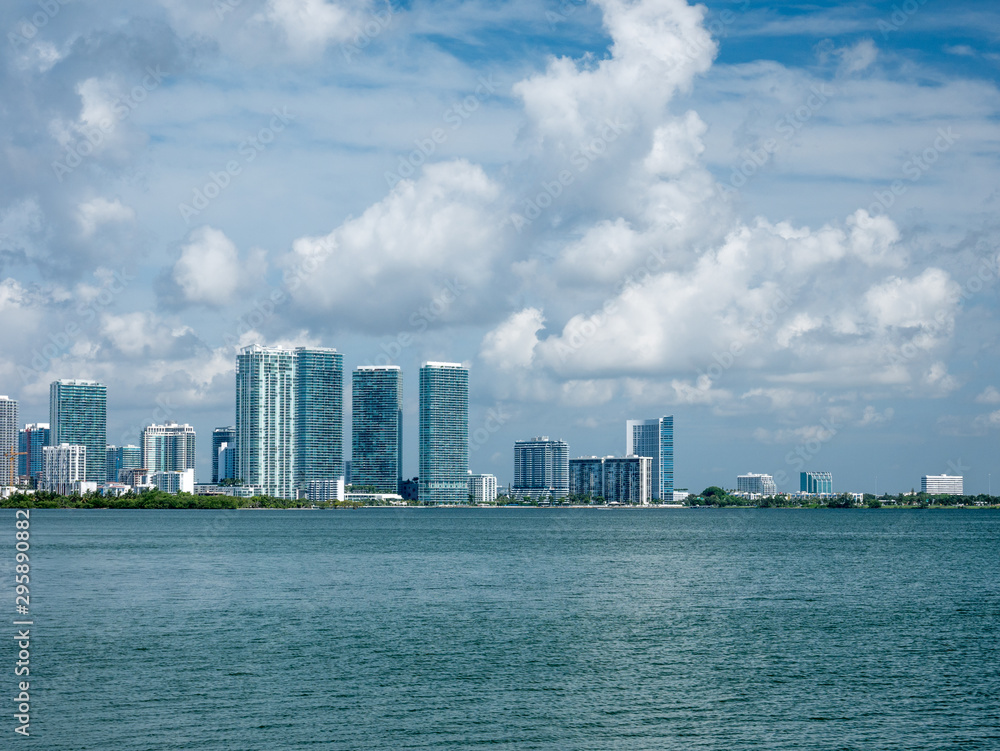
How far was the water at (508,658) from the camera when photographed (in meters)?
33.8

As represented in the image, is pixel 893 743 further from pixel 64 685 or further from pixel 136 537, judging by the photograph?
pixel 136 537

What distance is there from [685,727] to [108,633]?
2998 cm

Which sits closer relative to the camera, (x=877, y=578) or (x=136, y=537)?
(x=877, y=578)

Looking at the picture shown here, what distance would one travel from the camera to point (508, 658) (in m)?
45.7

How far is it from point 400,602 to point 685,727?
33.4 metres

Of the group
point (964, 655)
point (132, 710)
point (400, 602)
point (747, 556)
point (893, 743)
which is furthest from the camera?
point (747, 556)

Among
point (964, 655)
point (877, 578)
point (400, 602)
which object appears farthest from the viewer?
point (877, 578)

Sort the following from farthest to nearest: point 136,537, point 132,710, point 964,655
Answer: point 136,537
point 964,655
point 132,710

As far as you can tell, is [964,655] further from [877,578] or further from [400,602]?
[877,578]

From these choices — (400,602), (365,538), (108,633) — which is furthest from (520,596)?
(365,538)

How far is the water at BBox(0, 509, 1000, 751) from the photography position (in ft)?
111

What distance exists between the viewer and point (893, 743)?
32.4 metres

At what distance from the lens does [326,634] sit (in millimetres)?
51781

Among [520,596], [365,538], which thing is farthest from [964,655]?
[365,538]
